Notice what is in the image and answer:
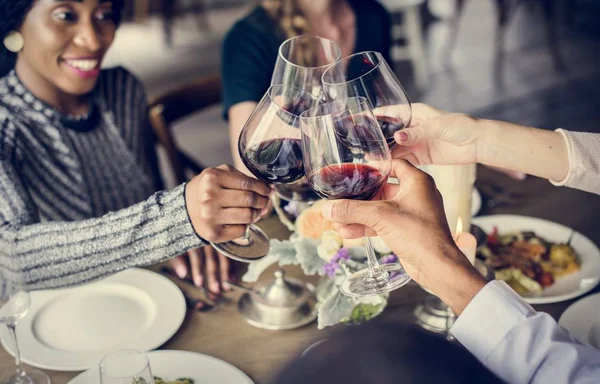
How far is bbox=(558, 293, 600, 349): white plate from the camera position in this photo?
1.12 m

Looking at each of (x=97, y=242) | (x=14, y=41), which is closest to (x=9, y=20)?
(x=14, y=41)

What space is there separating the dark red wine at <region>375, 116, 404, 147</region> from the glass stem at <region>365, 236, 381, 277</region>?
0.24 m

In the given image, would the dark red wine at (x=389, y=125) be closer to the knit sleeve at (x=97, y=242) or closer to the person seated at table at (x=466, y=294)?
the person seated at table at (x=466, y=294)

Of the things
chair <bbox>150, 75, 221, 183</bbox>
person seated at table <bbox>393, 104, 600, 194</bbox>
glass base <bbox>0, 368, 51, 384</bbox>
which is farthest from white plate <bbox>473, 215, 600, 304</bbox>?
chair <bbox>150, 75, 221, 183</bbox>

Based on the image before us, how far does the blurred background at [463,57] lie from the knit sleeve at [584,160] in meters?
2.83

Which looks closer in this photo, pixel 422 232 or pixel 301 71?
pixel 422 232

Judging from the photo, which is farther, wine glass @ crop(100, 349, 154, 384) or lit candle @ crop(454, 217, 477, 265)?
lit candle @ crop(454, 217, 477, 265)

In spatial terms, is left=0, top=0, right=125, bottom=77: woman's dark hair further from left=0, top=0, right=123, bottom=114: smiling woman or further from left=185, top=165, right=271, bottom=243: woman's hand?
left=185, top=165, right=271, bottom=243: woman's hand

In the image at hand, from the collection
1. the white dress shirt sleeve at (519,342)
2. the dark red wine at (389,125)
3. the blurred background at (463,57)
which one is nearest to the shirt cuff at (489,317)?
the white dress shirt sleeve at (519,342)

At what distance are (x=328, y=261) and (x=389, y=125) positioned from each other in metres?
0.29

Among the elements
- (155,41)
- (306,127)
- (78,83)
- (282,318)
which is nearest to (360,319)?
(282,318)

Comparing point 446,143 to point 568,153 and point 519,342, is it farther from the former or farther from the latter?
point 519,342

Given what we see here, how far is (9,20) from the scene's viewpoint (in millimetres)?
1564

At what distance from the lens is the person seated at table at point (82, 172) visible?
125 cm
